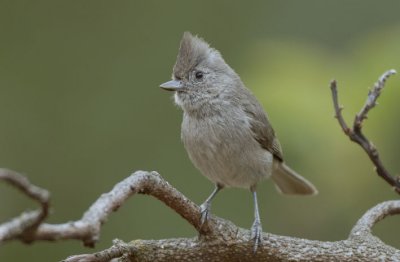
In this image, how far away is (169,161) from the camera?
6379 mm

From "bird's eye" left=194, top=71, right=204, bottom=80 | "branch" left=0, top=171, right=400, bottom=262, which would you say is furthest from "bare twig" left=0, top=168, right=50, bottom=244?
"bird's eye" left=194, top=71, right=204, bottom=80

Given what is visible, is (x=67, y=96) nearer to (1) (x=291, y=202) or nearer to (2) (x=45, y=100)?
(2) (x=45, y=100)

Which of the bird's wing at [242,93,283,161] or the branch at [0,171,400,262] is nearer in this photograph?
the branch at [0,171,400,262]

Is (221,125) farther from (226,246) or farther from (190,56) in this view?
(226,246)

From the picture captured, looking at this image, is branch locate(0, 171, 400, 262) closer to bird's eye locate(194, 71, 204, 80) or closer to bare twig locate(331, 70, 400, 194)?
bare twig locate(331, 70, 400, 194)

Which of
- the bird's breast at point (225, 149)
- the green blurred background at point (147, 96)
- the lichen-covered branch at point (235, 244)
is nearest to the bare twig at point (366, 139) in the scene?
the lichen-covered branch at point (235, 244)

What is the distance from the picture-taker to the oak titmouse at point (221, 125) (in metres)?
4.14

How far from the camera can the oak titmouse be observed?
4137 millimetres

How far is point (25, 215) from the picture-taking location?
147 cm

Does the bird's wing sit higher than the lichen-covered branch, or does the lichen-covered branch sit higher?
the bird's wing

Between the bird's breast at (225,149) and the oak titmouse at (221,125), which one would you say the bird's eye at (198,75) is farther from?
the bird's breast at (225,149)

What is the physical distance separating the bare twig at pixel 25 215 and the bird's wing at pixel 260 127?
298cm

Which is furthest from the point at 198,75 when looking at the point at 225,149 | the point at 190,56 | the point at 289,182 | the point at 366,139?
the point at 366,139

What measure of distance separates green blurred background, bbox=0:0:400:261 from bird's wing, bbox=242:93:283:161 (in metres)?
0.21
